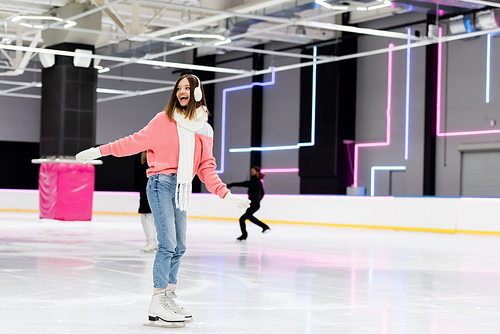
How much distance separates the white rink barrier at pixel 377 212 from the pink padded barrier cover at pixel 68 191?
418 cm

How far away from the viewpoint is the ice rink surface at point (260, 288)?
3.98m

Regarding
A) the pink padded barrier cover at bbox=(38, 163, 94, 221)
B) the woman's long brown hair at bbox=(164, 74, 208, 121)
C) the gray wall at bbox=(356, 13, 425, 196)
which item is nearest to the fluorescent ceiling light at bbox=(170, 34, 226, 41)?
the pink padded barrier cover at bbox=(38, 163, 94, 221)

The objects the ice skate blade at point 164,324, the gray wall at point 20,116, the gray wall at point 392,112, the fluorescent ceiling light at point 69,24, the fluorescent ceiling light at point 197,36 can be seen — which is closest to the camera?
the ice skate blade at point 164,324

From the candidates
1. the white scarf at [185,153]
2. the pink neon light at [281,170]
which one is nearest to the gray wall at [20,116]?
the pink neon light at [281,170]

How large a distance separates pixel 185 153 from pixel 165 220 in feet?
1.26

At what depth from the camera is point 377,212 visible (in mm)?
16203

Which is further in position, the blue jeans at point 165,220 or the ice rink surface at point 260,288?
the ice rink surface at point 260,288

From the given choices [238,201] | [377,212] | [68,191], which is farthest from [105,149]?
[68,191]

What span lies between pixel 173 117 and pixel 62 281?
2349mm

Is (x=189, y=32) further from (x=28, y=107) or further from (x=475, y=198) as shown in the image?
(x=28, y=107)

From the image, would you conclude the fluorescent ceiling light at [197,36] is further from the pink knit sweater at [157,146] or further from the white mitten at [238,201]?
the white mitten at [238,201]

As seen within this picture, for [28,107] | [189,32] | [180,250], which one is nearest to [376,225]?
[189,32]

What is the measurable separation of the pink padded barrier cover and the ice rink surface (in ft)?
22.0

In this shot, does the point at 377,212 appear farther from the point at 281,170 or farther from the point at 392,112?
the point at 281,170
